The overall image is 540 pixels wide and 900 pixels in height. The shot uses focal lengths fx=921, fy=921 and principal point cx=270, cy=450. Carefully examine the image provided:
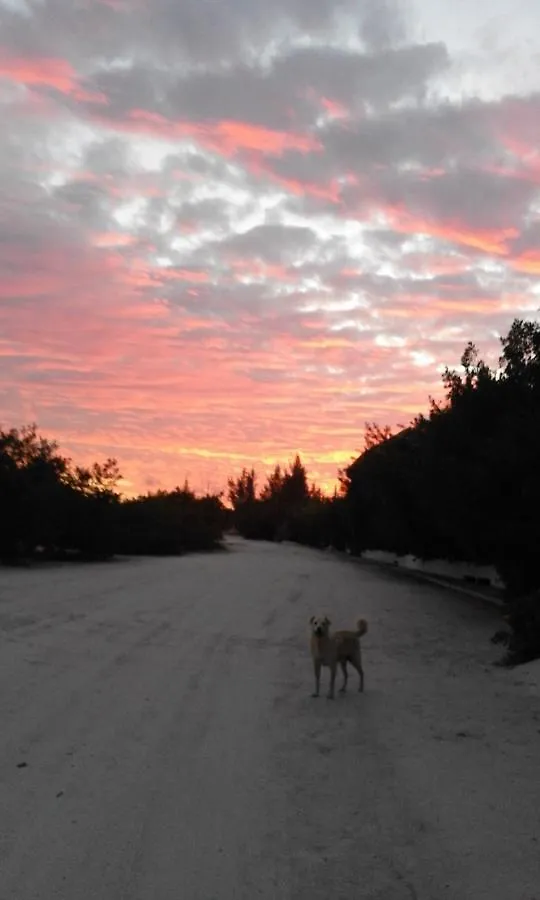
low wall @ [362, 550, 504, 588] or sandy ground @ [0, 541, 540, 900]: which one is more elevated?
low wall @ [362, 550, 504, 588]

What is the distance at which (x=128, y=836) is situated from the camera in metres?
5.57

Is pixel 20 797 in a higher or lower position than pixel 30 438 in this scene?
lower

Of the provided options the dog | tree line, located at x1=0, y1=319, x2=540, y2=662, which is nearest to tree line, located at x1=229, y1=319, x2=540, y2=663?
tree line, located at x1=0, y1=319, x2=540, y2=662

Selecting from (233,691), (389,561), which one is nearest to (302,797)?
(233,691)

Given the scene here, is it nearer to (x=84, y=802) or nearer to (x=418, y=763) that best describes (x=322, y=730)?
(x=418, y=763)

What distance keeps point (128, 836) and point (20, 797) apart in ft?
3.51

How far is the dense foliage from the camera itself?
34.3 m

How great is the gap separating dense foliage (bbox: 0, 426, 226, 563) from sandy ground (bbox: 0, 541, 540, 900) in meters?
20.3

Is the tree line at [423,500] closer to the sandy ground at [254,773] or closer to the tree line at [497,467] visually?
the tree line at [497,467]

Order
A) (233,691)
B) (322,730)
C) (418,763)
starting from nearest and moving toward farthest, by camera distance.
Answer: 1. (418,763)
2. (322,730)
3. (233,691)

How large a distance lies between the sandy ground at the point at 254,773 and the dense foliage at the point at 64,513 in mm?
20323

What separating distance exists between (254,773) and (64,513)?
3208 centimetres

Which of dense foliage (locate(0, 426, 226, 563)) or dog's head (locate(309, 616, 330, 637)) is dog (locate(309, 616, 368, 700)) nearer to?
dog's head (locate(309, 616, 330, 637))

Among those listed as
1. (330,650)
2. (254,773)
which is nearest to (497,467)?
(330,650)
